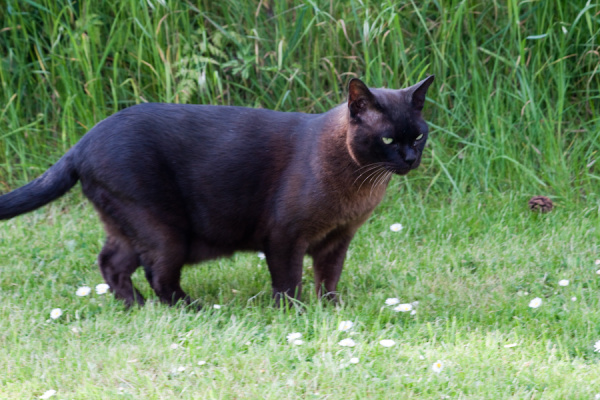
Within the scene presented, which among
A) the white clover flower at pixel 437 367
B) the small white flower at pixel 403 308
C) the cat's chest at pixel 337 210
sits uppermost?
the cat's chest at pixel 337 210

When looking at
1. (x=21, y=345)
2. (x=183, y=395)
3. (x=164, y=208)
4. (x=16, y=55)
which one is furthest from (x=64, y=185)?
(x=16, y=55)

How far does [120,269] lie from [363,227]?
53.6 inches

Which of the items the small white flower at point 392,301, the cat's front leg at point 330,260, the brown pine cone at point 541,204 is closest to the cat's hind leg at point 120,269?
the cat's front leg at point 330,260

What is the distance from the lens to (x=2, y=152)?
4297 millimetres

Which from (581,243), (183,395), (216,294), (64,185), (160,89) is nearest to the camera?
(183,395)

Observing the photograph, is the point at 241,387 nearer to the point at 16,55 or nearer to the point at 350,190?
the point at 350,190

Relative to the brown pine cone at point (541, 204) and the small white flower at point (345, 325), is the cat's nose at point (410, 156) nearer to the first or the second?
the small white flower at point (345, 325)

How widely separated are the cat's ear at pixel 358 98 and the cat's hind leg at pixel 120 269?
1.09 meters

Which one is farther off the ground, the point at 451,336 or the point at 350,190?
the point at 350,190

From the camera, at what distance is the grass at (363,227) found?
7.86ft

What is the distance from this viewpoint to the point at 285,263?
2918 millimetres

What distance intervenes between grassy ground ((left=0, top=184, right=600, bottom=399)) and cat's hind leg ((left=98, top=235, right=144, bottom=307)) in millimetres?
90

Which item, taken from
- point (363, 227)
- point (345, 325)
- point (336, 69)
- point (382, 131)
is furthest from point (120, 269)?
point (336, 69)

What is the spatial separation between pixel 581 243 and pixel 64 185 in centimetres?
242
